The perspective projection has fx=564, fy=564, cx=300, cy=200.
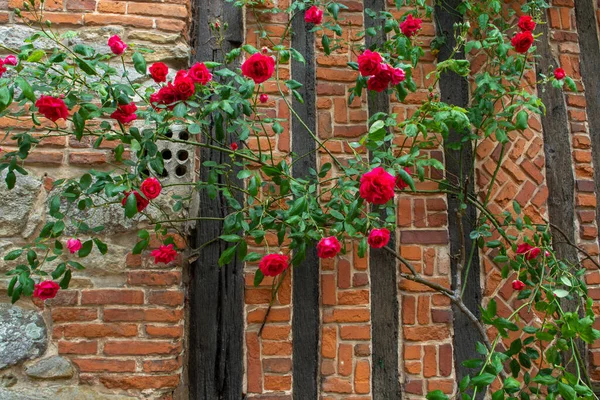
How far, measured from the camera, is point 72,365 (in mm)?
2236

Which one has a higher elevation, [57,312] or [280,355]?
[57,312]

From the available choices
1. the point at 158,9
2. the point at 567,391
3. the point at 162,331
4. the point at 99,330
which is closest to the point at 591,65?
the point at 567,391

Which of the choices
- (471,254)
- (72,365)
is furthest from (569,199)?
(72,365)

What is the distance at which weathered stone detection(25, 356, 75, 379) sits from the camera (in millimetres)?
2199

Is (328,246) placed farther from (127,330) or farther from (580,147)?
(580,147)

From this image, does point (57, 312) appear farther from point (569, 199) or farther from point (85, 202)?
point (569, 199)

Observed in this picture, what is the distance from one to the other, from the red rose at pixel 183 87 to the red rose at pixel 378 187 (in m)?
0.68

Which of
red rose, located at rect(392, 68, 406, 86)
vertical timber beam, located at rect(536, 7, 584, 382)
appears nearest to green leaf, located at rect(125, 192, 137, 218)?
red rose, located at rect(392, 68, 406, 86)

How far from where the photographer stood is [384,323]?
2586 mm

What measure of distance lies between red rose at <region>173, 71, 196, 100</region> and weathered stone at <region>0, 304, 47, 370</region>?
108cm

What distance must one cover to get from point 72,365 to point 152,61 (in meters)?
1.29

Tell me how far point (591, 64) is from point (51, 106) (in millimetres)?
2663

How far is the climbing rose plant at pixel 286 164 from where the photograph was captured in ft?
6.49

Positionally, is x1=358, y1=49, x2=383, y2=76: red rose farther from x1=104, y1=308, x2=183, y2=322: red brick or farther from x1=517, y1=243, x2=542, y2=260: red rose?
x1=104, y1=308, x2=183, y2=322: red brick
